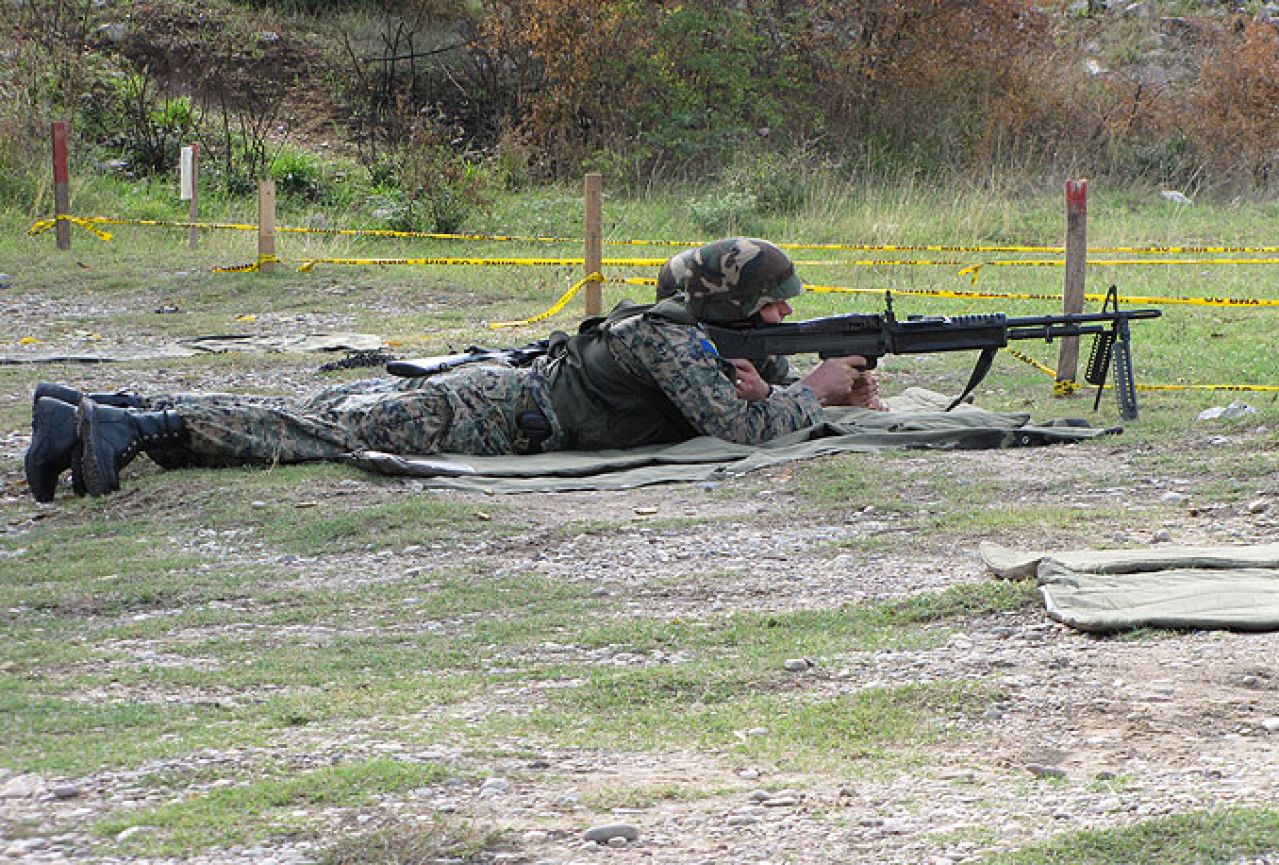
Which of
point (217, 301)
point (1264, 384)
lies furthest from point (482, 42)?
point (1264, 384)

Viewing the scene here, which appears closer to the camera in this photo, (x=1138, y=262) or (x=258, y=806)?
(x=258, y=806)

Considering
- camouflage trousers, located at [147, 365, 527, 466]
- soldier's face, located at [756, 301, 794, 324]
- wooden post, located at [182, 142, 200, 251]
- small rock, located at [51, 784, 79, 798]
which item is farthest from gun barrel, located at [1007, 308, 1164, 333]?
wooden post, located at [182, 142, 200, 251]

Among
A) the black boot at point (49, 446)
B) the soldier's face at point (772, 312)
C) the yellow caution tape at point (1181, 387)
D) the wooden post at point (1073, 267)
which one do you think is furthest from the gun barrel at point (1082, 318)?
the black boot at point (49, 446)

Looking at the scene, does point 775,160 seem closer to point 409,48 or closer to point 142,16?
point 409,48

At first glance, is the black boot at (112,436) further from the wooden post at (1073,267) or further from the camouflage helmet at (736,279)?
the wooden post at (1073,267)

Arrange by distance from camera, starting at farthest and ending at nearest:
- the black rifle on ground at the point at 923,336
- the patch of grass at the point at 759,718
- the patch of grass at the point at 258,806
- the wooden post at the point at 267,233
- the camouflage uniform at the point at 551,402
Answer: the wooden post at the point at 267,233, the black rifle on ground at the point at 923,336, the camouflage uniform at the point at 551,402, the patch of grass at the point at 759,718, the patch of grass at the point at 258,806

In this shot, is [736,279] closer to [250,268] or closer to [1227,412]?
[1227,412]

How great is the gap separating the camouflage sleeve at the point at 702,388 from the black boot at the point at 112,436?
6.16ft

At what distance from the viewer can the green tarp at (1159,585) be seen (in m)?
4.24

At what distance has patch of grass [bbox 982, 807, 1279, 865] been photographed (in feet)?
9.25

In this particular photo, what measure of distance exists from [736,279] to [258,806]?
4186 mm

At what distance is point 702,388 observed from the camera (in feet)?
22.8

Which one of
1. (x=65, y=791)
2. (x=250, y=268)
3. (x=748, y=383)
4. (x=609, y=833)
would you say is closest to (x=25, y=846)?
(x=65, y=791)

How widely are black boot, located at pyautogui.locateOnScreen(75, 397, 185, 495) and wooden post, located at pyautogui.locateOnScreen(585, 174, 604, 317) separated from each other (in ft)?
18.0
